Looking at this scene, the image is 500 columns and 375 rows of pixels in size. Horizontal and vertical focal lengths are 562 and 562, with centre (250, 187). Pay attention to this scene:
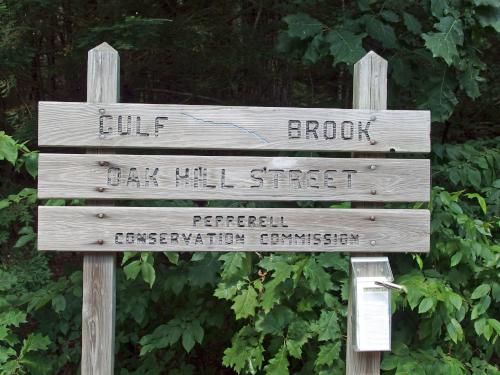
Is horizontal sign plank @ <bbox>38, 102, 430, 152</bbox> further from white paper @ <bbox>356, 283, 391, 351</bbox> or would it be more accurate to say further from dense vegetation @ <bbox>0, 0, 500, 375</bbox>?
white paper @ <bbox>356, 283, 391, 351</bbox>

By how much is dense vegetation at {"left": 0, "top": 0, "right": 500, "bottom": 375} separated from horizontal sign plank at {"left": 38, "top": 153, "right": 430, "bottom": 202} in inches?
18.6

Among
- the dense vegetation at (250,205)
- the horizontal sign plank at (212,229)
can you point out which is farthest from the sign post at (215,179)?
→ the dense vegetation at (250,205)

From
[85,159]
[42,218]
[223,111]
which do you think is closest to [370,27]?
[223,111]

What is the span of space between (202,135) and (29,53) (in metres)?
2.17

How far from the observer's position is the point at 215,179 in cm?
245

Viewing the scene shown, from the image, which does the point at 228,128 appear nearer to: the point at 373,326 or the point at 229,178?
the point at 229,178

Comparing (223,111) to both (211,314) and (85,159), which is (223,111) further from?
(211,314)

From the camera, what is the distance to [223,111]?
8.14 feet

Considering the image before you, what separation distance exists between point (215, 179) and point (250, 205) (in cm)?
81

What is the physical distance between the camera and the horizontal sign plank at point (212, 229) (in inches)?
95.1

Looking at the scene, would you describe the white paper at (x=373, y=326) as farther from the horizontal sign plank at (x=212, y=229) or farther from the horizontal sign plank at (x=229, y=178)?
the horizontal sign plank at (x=229, y=178)

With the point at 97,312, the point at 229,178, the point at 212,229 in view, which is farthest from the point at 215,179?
the point at 97,312

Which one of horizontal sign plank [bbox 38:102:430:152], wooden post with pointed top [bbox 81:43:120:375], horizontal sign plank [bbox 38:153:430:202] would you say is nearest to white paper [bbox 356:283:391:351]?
horizontal sign plank [bbox 38:153:430:202]

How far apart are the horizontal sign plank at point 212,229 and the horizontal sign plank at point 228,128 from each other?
29 cm
